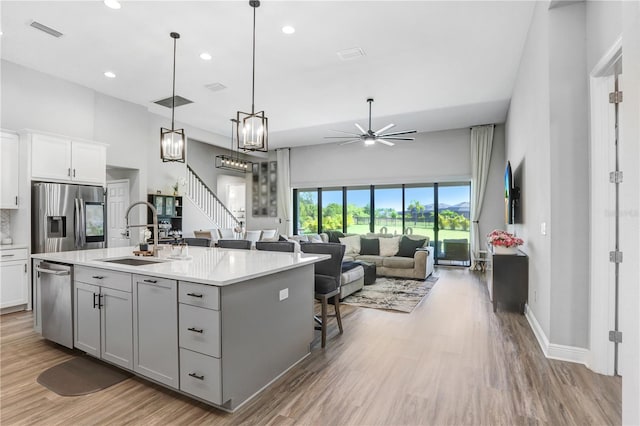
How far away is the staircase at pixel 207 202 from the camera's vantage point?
8.46 metres

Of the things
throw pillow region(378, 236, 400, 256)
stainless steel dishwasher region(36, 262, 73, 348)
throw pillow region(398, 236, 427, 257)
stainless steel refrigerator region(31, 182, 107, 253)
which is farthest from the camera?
throw pillow region(378, 236, 400, 256)

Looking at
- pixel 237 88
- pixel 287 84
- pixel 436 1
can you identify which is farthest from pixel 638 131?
pixel 237 88

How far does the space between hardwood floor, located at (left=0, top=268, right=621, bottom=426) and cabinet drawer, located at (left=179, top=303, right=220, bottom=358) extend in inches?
17.1

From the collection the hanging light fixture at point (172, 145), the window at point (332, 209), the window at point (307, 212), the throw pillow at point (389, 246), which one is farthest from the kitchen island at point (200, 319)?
the window at point (307, 212)

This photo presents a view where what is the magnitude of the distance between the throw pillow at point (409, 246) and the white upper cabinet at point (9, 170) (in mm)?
6710

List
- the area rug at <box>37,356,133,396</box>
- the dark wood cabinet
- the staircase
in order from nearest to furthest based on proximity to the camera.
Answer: the area rug at <box>37,356,133,396</box> → the dark wood cabinet → the staircase

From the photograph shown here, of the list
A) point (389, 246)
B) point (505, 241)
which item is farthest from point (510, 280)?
point (389, 246)

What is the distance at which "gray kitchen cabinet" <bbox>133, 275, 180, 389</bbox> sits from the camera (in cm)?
220

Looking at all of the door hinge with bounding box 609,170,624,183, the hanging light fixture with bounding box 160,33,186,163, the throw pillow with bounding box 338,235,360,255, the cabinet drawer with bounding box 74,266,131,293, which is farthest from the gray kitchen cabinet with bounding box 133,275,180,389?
the throw pillow with bounding box 338,235,360,255

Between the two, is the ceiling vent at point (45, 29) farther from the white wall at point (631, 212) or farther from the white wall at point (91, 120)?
the white wall at point (631, 212)

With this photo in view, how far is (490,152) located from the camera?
7.54 m

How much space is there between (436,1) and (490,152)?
5196 mm

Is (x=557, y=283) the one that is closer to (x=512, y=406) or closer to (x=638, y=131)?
(x=512, y=406)

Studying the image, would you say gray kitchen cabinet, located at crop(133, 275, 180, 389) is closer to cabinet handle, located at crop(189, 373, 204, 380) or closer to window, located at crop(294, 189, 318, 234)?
cabinet handle, located at crop(189, 373, 204, 380)
